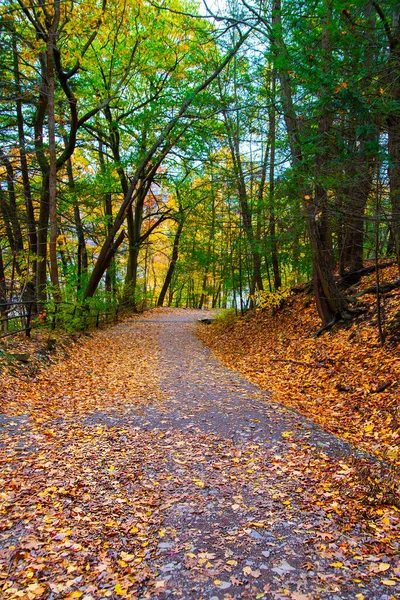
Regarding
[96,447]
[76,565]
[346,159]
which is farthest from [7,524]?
[346,159]

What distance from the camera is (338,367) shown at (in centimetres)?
651

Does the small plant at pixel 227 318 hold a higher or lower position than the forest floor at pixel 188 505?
higher

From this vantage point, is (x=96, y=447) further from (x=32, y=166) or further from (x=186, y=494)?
(x=32, y=166)

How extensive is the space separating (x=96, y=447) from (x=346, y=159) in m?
4.73

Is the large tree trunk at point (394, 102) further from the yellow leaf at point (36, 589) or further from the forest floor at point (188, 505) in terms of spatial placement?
the yellow leaf at point (36, 589)

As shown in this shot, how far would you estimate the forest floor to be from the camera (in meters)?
2.35

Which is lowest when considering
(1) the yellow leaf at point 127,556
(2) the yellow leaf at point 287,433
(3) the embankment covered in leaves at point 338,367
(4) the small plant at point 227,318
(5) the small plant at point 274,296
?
(1) the yellow leaf at point 127,556

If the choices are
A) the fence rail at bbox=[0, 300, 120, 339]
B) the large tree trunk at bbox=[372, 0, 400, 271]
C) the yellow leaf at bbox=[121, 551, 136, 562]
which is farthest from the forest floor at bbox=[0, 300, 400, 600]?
the fence rail at bbox=[0, 300, 120, 339]

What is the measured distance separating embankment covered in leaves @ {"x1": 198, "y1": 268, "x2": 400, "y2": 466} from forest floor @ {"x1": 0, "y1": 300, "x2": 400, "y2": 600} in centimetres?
45

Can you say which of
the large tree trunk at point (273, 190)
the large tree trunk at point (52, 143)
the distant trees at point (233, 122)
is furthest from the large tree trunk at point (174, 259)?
the large tree trunk at point (52, 143)

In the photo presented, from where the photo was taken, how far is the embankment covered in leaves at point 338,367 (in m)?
4.64

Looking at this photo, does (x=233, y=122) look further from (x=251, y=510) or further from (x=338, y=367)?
(x=251, y=510)

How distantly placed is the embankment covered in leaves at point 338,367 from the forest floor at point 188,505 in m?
0.45

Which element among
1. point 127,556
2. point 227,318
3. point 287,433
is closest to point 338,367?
point 287,433
